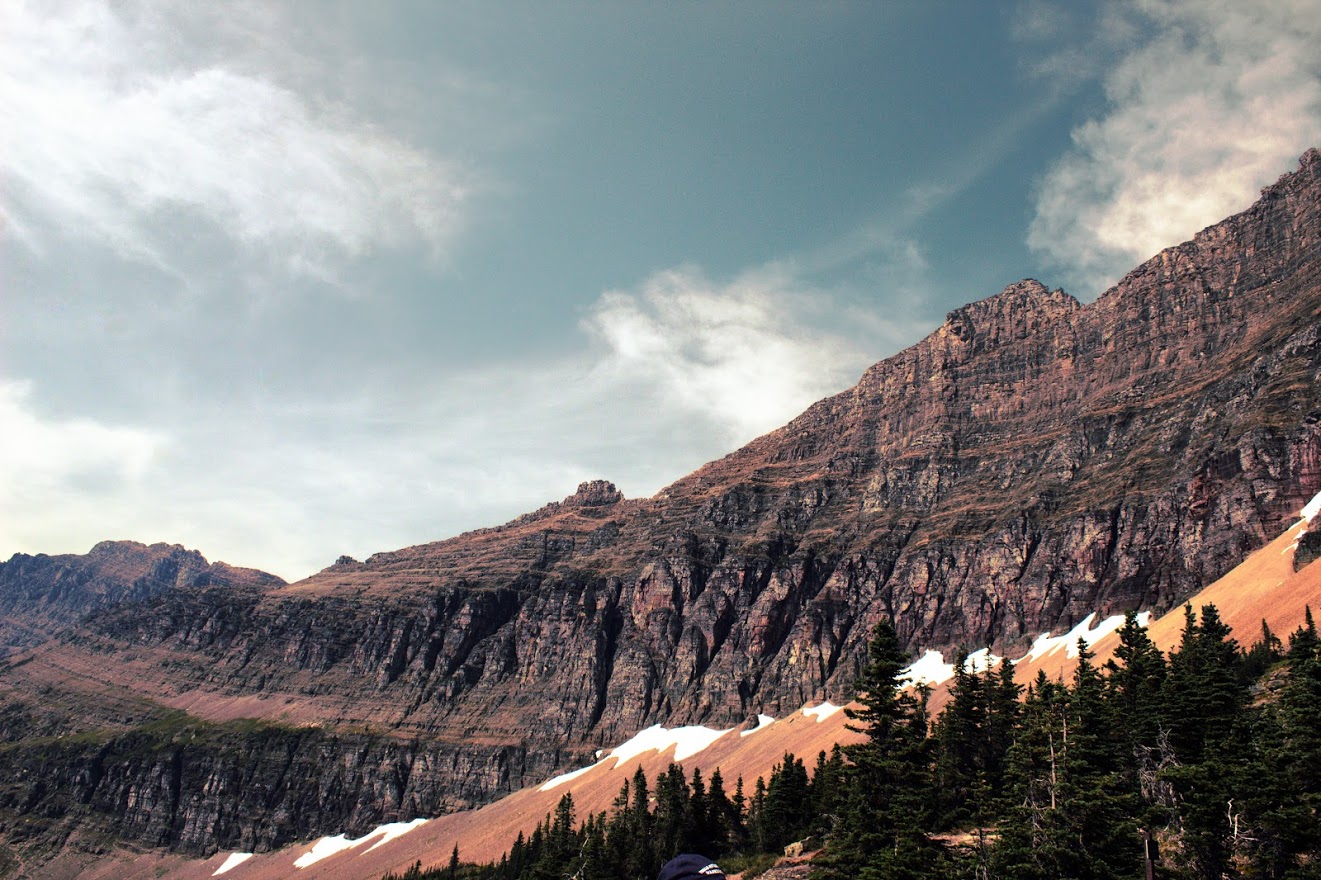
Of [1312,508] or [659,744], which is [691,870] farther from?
[659,744]

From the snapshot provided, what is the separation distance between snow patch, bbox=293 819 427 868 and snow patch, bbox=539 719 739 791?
36.7 m

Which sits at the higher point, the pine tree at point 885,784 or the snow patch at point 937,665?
the snow patch at point 937,665

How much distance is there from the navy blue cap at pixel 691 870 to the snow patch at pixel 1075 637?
15406 centimetres

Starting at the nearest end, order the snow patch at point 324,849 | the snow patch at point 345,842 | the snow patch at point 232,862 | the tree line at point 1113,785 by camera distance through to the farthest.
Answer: the tree line at point 1113,785, the snow patch at point 324,849, the snow patch at point 345,842, the snow patch at point 232,862

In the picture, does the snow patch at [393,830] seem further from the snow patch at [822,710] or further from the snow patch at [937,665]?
the snow patch at [937,665]

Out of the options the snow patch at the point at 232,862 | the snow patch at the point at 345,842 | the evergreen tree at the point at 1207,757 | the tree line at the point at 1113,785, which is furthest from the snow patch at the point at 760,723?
the evergreen tree at the point at 1207,757

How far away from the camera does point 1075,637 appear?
15225 cm

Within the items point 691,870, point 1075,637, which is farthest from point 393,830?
point 691,870

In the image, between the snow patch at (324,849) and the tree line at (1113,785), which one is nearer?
the tree line at (1113,785)

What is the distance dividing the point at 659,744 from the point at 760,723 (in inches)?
964

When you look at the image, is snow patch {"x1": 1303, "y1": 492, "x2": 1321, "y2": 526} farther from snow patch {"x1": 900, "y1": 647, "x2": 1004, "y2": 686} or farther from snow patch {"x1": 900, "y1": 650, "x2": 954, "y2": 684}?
snow patch {"x1": 900, "y1": 650, "x2": 954, "y2": 684}

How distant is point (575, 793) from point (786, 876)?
131 metres

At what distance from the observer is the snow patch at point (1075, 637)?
145 metres

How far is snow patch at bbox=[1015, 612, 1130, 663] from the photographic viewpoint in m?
145
